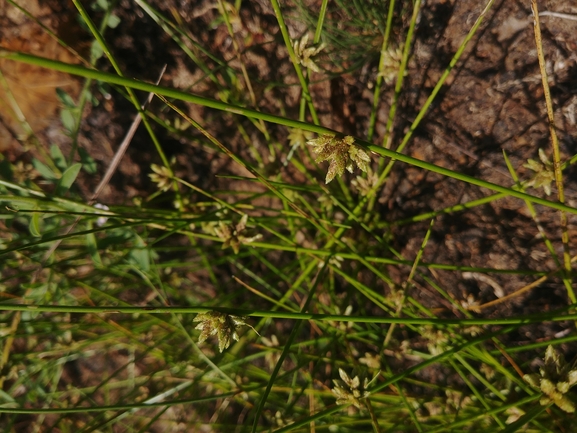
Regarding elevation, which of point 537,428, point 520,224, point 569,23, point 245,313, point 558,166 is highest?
point 569,23

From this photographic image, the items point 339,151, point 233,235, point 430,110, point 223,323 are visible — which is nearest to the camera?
point 339,151

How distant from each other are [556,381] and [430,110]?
85 centimetres

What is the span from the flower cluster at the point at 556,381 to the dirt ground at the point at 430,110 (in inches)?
14.9

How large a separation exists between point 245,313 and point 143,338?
1.20 metres

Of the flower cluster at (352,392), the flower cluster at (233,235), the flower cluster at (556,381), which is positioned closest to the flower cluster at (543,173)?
the flower cluster at (556,381)

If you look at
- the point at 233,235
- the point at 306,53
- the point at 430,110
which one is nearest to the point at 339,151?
the point at 306,53

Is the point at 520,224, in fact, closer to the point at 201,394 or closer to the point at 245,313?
the point at 245,313

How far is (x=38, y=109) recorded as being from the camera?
6.21 feet

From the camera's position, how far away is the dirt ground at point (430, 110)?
1.23 m

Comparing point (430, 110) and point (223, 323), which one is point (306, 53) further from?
point (223, 323)

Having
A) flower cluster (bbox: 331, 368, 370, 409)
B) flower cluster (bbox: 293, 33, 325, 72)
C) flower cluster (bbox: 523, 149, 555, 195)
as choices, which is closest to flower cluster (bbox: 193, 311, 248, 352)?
flower cluster (bbox: 331, 368, 370, 409)

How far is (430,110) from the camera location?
54.7 inches

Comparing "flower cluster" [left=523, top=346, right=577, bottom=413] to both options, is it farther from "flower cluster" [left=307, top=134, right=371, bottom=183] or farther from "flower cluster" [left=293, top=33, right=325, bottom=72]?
"flower cluster" [left=293, top=33, right=325, bottom=72]

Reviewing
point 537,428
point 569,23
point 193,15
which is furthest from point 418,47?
point 537,428
